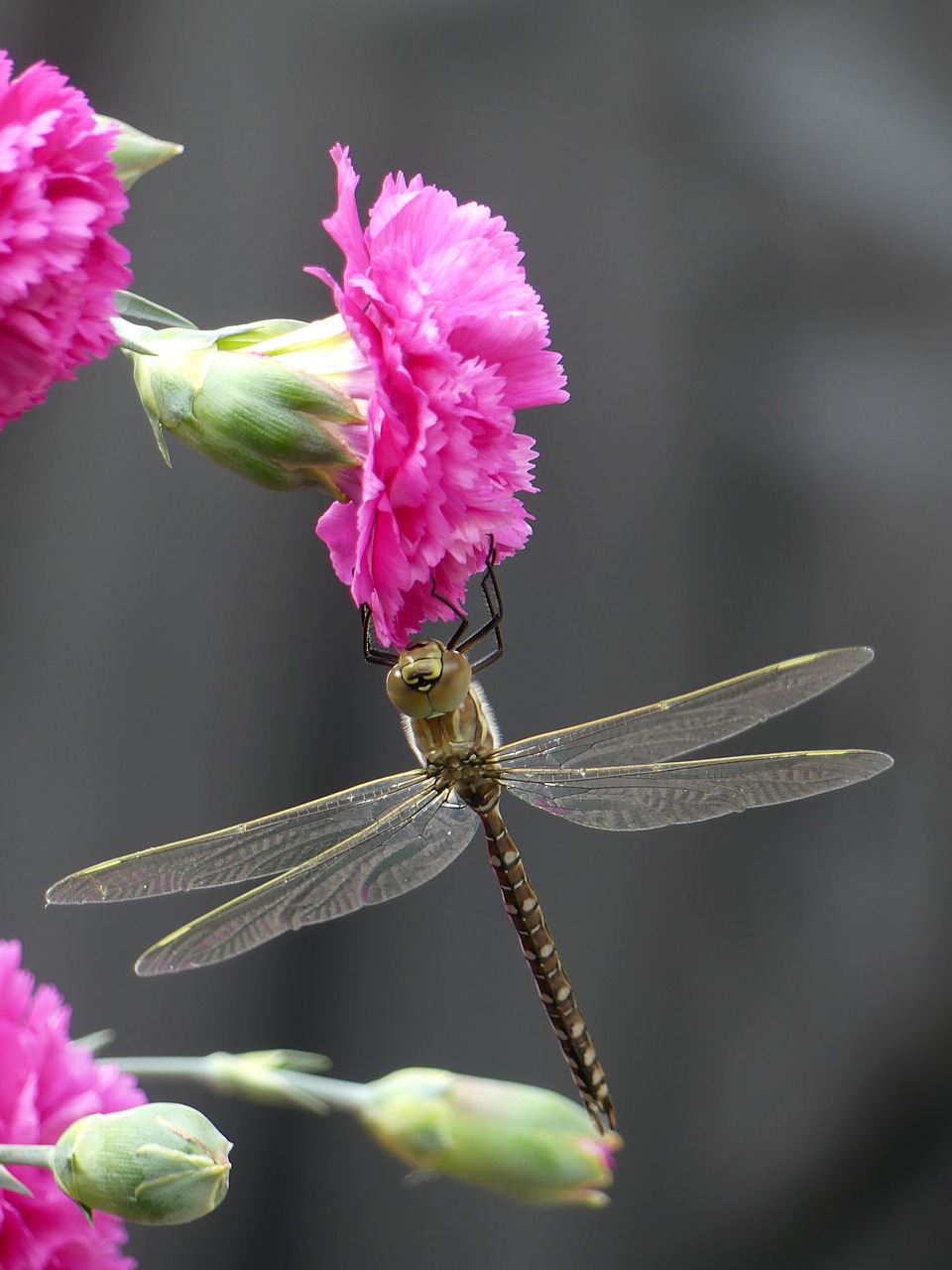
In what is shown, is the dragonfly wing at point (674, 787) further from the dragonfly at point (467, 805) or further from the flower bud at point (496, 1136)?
the flower bud at point (496, 1136)

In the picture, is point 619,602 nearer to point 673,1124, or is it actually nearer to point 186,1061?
point 673,1124

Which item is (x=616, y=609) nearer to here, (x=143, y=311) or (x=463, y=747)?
(x=463, y=747)

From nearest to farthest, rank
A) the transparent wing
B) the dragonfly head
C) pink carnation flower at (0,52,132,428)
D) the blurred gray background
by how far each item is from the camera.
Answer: pink carnation flower at (0,52,132,428)
the dragonfly head
the transparent wing
the blurred gray background

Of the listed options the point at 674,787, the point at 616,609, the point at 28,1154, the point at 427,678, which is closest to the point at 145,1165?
the point at 28,1154

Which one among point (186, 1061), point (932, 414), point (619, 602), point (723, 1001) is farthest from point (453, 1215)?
point (932, 414)

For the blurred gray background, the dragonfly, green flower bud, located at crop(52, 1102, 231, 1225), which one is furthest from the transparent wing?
the blurred gray background

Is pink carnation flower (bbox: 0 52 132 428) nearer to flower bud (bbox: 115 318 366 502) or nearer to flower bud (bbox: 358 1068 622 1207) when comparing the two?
flower bud (bbox: 115 318 366 502)
